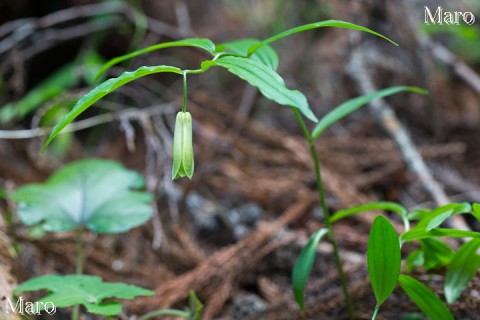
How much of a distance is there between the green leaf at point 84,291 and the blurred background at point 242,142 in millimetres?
189

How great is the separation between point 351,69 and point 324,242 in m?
0.80

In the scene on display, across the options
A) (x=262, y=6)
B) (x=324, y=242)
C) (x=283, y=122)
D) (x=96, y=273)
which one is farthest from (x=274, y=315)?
(x=262, y=6)

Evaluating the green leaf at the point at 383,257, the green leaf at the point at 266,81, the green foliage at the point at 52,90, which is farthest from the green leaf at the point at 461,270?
the green foliage at the point at 52,90

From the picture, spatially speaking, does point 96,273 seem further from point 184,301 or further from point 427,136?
point 427,136

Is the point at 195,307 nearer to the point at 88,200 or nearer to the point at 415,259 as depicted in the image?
the point at 415,259

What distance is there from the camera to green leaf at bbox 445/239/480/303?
2.36 feet

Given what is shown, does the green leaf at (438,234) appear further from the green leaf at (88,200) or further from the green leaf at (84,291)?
the green leaf at (88,200)

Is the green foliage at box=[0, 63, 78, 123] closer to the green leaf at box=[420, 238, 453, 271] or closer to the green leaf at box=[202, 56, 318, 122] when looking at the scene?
the green leaf at box=[202, 56, 318, 122]

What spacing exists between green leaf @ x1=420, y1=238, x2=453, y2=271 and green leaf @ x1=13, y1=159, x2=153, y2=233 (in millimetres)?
652

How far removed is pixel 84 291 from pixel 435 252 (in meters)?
0.64

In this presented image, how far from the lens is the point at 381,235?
65 cm

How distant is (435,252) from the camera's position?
754mm

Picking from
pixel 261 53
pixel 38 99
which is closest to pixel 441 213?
pixel 261 53

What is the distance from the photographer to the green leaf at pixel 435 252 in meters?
0.75
